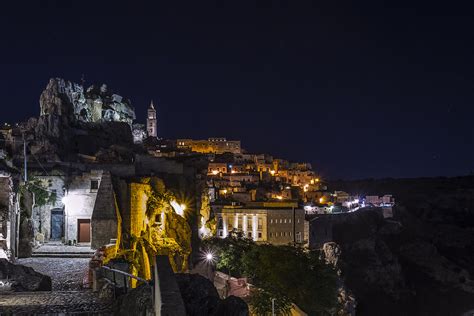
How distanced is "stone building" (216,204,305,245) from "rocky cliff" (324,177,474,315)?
225 inches

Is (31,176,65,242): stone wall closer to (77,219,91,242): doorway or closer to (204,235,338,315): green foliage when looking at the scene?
(77,219,91,242): doorway

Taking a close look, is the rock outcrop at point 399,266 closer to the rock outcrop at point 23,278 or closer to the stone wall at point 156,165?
the stone wall at point 156,165

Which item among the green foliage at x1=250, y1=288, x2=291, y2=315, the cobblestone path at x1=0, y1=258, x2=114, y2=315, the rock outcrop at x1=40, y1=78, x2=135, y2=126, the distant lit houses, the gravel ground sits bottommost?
the green foliage at x1=250, y1=288, x2=291, y2=315

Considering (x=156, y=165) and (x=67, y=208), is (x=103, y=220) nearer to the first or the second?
(x=67, y=208)

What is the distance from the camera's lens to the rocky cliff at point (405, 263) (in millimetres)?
56591

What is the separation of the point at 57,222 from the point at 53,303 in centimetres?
1508

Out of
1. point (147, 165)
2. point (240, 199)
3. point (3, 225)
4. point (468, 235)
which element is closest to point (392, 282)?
point (240, 199)

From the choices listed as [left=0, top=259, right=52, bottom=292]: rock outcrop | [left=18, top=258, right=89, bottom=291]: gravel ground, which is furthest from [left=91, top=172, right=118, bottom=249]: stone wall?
[left=0, top=259, right=52, bottom=292]: rock outcrop

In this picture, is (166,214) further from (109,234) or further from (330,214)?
(330,214)

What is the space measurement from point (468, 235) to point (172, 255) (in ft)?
226

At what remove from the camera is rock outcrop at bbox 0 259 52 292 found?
45.2 ft

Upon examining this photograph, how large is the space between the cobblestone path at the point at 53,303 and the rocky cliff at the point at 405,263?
40620mm

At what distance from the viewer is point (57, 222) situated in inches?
1017

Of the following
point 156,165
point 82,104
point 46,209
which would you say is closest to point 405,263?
point 156,165
